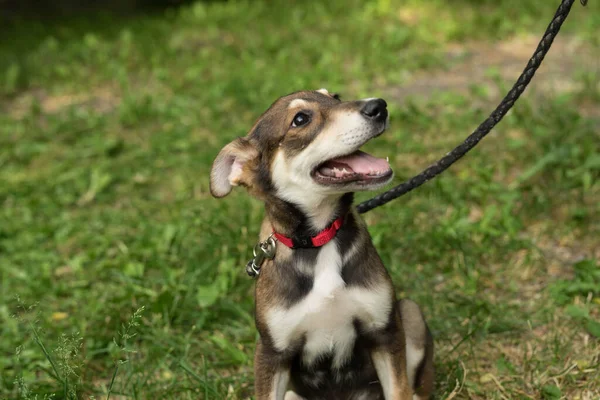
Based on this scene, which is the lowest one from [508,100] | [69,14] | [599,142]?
[69,14]

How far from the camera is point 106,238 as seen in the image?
5656mm

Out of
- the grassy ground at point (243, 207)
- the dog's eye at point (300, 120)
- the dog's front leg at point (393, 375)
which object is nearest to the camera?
the dog's front leg at point (393, 375)

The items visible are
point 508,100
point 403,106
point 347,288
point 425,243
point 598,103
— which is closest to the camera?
point 347,288

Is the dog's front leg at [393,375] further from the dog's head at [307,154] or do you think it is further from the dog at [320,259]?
the dog's head at [307,154]

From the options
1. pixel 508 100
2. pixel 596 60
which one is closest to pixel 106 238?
pixel 508 100

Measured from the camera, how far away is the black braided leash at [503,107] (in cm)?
326

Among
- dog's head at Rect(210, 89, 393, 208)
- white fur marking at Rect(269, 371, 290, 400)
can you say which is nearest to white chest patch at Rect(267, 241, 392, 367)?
white fur marking at Rect(269, 371, 290, 400)

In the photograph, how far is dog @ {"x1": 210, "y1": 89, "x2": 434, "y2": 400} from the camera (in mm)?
2984

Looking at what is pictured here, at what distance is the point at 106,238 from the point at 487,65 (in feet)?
15.1

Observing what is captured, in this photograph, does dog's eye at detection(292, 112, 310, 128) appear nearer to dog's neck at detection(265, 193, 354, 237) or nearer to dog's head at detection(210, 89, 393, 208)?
dog's head at detection(210, 89, 393, 208)

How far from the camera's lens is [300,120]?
10.5 feet

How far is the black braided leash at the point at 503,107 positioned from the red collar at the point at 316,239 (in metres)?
0.51

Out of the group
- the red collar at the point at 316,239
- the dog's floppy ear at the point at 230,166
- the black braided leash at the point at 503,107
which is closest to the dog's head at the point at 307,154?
the dog's floppy ear at the point at 230,166

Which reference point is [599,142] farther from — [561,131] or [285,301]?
[285,301]
